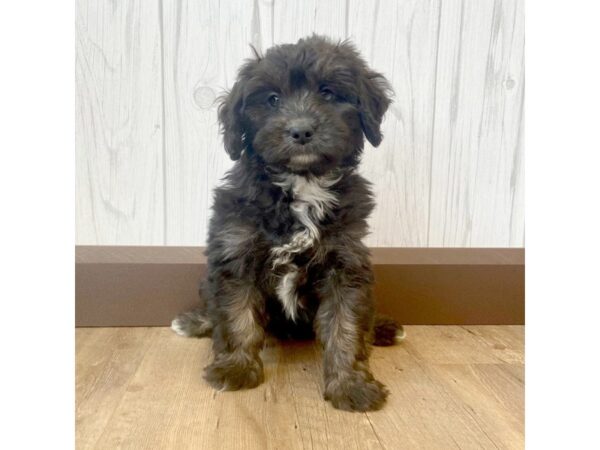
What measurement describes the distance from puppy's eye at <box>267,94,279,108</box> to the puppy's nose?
0.66ft

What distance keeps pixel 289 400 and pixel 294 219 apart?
0.65 m

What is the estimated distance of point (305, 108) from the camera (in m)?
2.01

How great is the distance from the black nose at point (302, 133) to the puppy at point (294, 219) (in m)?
0.07

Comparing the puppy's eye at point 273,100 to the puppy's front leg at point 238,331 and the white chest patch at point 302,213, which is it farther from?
the puppy's front leg at point 238,331

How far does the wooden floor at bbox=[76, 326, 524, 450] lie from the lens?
170cm

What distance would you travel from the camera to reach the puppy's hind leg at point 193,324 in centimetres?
262

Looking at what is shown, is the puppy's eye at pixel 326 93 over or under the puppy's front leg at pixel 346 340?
over

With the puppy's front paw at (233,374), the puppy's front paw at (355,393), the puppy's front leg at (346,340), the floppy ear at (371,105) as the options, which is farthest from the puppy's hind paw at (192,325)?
the floppy ear at (371,105)
